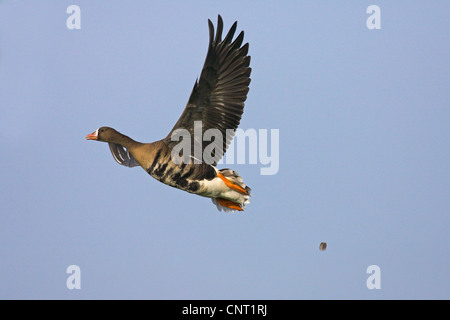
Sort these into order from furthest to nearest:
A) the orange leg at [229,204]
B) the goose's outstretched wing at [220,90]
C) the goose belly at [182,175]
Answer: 1. the orange leg at [229,204]
2. the goose belly at [182,175]
3. the goose's outstretched wing at [220,90]

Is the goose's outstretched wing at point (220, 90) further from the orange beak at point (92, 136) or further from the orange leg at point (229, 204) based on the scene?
the orange beak at point (92, 136)

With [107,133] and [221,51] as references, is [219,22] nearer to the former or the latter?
[221,51]

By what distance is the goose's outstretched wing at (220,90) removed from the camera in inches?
583

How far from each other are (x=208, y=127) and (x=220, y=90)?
0.69m

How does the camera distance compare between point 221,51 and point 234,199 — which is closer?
point 221,51

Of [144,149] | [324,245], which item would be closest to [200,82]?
[144,149]

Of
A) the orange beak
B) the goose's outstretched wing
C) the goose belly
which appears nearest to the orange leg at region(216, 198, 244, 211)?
the goose belly

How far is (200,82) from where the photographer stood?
14812 mm

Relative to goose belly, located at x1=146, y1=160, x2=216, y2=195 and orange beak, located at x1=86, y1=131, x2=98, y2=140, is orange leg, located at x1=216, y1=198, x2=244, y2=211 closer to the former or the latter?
goose belly, located at x1=146, y1=160, x2=216, y2=195

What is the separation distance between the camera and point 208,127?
15258 millimetres

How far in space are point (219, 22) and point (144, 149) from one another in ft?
8.28

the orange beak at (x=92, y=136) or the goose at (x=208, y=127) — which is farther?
the orange beak at (x=92, y=136)

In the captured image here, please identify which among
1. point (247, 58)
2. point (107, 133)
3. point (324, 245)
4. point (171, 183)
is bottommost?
point (324, 245)

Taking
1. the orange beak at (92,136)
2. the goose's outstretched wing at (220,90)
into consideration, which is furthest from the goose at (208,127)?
the orange beak at (92,136)
